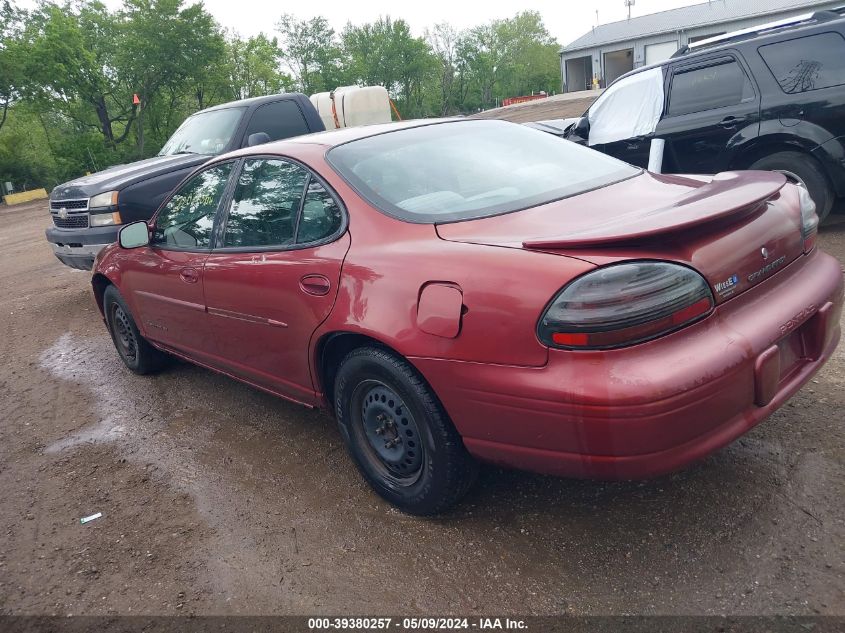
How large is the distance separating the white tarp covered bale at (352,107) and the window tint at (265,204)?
29.0 feet

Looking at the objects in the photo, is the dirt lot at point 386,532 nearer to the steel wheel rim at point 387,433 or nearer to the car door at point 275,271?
the steel wheel rim at point 387,433

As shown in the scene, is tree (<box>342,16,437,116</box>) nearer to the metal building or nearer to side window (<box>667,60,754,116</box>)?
the metal building

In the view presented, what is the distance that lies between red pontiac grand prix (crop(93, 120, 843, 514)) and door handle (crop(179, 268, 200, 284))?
5cm

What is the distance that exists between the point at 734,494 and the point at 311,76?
69048 mm

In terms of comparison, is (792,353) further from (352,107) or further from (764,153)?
(352,107)

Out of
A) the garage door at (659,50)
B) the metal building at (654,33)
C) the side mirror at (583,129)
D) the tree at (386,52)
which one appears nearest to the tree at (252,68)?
the tree at (386,52)

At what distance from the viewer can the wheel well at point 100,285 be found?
4984mm

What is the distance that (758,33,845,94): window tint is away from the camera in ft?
17.3

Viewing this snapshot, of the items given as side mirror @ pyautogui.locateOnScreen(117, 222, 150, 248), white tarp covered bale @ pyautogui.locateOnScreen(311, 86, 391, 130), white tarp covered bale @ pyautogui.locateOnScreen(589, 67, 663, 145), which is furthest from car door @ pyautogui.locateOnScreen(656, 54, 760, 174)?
white tarp covered bale @ pyautogui.locateOnScreen(311, 86, 391, 130)

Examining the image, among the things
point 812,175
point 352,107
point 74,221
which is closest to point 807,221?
point 812,175

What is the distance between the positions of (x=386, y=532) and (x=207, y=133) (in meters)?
6.50

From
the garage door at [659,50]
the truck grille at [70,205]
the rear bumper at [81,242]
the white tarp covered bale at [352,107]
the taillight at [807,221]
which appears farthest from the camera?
the garage door at [659,50]

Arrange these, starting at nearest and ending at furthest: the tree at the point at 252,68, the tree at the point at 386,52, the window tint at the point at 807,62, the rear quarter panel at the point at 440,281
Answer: the rear quarter panel at the point at 440,281, the window tint at the point at 807,62, the tree at the point at 252,68, the tree at the point at 386,52

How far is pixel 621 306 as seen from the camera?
200 centimetres
